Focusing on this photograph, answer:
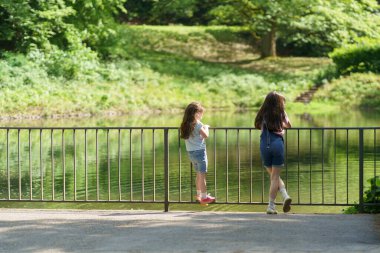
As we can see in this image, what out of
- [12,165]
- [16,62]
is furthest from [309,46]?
[12,165]

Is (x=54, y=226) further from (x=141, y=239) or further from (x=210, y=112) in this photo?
(x=210, y=112)

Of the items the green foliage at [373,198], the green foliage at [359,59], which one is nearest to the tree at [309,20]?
the green foliage at [359,59]

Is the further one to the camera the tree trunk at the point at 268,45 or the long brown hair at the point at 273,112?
the tree trunk at the point at 268,45

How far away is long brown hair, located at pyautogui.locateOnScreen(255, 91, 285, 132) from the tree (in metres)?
42.7

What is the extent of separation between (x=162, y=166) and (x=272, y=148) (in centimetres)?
933

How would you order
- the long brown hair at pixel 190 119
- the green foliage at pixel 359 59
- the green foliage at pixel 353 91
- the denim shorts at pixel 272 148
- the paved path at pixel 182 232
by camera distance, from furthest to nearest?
the green foliage at pixel 359 59 < the green foliage at pixel 353 91 < the long brown hair at pixel 190 119 < the denim shorts at pixel 272 148 < the paved path at pixel 182 232

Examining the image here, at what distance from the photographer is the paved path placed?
836 centimetres

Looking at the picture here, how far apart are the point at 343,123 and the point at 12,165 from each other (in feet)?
54.6

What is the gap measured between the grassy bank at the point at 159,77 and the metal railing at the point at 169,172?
9.99 metres

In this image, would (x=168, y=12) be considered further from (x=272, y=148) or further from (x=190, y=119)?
(x=272, y=148)

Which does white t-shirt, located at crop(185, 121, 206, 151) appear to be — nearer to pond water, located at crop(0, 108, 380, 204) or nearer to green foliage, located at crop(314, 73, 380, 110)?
pond water, located at crop(0, 108, 380, 204)

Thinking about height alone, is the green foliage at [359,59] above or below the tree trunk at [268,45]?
below

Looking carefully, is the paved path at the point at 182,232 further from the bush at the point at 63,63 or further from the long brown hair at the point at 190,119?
the bush at the point at 63,63

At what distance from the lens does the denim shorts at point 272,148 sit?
34.5 ft
